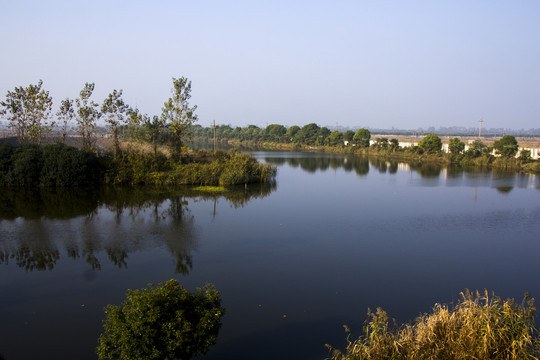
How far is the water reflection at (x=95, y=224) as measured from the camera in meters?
9.56

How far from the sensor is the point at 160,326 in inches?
192

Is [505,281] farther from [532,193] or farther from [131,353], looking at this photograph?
[532,193]

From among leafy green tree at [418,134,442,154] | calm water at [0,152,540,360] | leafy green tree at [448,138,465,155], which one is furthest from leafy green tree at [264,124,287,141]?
calm water at [0,152,540,360]

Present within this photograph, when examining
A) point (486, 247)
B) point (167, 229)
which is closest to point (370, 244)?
point (486, 247)

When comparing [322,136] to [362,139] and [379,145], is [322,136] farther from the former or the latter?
[379,145]

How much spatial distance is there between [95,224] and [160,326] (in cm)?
838

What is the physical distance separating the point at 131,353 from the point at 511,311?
16.5ft

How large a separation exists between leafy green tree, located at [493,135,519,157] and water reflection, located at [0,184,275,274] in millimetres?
29748

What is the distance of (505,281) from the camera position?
923 cm

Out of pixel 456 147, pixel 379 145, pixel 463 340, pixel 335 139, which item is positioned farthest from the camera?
pixel 335 139

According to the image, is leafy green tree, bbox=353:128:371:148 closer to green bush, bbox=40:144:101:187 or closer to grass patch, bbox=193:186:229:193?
grass patch, bbox=193:186:229:193

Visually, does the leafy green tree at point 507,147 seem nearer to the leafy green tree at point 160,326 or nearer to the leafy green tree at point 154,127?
the leafy green tree at point 154,127

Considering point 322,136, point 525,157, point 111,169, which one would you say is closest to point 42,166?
point 111,169

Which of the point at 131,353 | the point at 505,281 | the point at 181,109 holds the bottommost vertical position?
the point at 505,281
